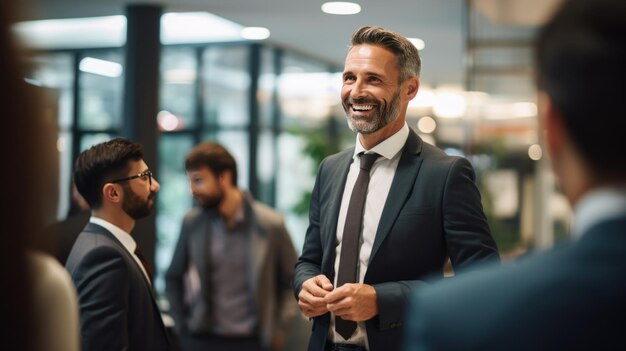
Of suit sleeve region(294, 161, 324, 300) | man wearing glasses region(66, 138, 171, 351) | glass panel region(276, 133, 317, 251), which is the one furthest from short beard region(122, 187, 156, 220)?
glass panel region(276, 133, 317, 251)

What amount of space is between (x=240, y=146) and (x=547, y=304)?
933 centimetres

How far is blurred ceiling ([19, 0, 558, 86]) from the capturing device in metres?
7.06

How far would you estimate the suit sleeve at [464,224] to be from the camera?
236 cm

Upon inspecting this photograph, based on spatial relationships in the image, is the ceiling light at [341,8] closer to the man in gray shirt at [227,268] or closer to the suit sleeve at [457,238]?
the man in gray shirt at [227,268]

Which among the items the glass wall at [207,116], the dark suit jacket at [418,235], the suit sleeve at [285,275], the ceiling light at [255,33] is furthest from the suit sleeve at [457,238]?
the glass wall at [207,116]

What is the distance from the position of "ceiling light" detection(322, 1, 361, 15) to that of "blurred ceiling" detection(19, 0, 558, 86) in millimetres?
65

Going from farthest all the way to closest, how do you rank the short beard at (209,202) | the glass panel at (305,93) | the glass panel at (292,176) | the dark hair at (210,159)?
1. the glass panel at (305,93)
2. the glass panel at (292,176)
3. the short beard at (209,202)
4. the dark hair at (210,159)

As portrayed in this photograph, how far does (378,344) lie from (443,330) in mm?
1495

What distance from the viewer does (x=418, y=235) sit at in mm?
2424

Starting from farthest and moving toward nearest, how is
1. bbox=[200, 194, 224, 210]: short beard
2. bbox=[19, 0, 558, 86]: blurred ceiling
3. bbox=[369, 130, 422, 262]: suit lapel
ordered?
bbox=[19, 0, 558, 86]: blurred ceiling, bbox=[200, 194, 224, 210]: short beard, bbox=[369, 130, 422, 262]: suit lapel

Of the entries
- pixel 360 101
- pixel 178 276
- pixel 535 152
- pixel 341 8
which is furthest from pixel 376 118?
pixel 341 8

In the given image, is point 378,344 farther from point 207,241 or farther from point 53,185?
point 207,241

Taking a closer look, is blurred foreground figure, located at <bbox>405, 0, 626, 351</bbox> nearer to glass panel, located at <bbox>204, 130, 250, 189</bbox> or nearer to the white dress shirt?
the white dress shirt

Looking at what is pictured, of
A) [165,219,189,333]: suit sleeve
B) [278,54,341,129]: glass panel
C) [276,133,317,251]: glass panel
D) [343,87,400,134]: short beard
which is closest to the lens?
[343,87,400,134]: short beard
